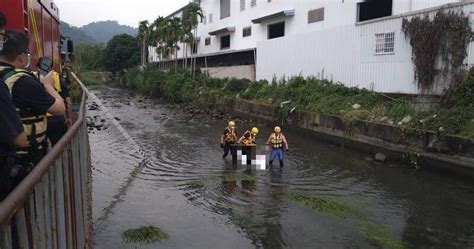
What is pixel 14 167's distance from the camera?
3.44 m

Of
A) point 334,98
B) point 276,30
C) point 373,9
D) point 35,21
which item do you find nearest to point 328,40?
point 334,98

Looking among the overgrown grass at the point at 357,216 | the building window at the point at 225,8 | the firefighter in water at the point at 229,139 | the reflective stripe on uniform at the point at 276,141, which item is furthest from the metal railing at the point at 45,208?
the building window at the point at 225,8

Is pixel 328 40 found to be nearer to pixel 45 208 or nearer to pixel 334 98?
pixel 334 98

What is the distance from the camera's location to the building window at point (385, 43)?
61.2 ft

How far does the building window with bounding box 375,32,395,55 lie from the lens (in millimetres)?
18642

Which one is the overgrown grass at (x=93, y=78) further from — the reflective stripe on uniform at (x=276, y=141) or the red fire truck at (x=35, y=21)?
the red fire truck at (x=35, y=21)

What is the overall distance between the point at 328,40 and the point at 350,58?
89.8 inches

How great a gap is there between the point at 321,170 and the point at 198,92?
23300 mm

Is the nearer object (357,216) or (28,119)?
(28,119)

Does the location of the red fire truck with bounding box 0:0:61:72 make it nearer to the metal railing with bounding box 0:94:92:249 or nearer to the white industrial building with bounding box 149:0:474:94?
the metal railing with bounding box 0:94:92:249

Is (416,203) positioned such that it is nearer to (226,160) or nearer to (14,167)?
(226,160)

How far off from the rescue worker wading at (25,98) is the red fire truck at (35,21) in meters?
3.24

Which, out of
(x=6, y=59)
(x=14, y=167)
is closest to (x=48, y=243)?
(x=14, y=167)

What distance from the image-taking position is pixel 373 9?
26281mm
